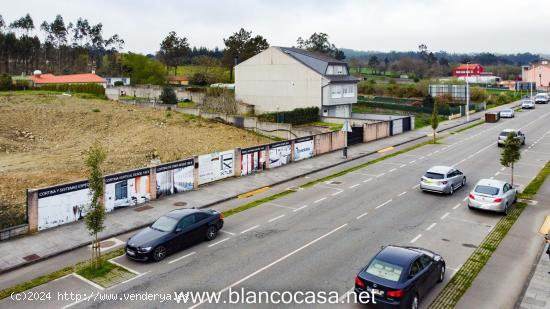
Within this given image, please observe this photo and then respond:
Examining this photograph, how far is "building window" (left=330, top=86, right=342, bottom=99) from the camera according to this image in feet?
190

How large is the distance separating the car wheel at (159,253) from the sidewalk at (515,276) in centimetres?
977

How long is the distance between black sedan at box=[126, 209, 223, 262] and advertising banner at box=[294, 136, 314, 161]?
1677cm

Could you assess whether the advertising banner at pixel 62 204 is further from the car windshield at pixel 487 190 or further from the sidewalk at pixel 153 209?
the car windshield at pixel 487 190

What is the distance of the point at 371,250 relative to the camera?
16875 millimetres

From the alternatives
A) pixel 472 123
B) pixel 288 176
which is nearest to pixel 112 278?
pixel 288 176

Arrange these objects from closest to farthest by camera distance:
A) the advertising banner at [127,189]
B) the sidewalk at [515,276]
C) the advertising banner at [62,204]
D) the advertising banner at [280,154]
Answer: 1. the sidewalk at [515,276]
2. the advertising banner at [62,204]
3. the advertising banner at [127,189]
4. the advertising banner at [280,154]

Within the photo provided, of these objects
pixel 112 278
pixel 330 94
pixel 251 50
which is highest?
pixel 251 50

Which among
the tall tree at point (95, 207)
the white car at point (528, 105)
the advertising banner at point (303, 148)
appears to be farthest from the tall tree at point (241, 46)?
the tall tree at point (95, 207)

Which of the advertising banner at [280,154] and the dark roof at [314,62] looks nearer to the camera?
the advertising banner at [280,154]

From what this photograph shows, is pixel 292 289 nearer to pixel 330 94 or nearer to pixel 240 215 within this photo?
pixel 240 215

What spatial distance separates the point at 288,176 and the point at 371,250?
13778 mm

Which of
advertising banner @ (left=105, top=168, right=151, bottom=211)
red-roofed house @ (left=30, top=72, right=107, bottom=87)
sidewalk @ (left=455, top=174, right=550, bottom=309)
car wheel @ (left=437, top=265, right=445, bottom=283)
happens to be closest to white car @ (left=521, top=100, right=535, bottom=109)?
sidewalk @ (left=455, top=174, right=550, bottom=309)

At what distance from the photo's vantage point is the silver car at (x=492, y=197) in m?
21.1

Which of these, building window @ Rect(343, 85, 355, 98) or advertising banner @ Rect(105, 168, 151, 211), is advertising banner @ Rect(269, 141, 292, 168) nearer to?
advertising banner @ Rect(105, 168, 151, 211)
